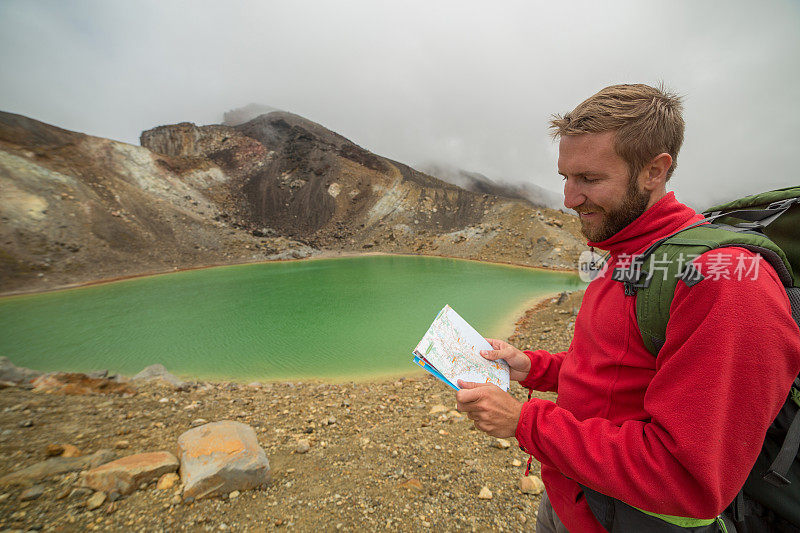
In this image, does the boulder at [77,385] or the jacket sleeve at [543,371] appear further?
the boulder at [77,385]

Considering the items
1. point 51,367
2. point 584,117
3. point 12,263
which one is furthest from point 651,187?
point 12,263

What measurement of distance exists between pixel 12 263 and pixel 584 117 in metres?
31.3

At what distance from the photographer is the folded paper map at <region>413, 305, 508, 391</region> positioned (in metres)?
1.66

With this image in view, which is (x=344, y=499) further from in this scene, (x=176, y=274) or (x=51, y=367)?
(x=176, y=274)

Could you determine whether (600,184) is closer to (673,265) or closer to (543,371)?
(673,265)

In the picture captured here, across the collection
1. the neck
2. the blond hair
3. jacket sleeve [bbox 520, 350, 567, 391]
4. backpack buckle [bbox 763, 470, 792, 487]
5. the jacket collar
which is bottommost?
jacket sleeve [bbox 520, 350, 567, 391]

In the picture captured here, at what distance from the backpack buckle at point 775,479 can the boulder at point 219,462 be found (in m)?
3.75

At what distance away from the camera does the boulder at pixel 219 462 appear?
305 centimetres

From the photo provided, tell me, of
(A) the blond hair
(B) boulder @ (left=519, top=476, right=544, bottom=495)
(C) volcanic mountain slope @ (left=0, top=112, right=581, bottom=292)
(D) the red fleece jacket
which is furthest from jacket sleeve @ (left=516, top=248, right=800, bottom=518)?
(C) volcanic mountain slope @ (left=0, top=112, right=581, bottom=292)

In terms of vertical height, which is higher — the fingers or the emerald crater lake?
the fingers

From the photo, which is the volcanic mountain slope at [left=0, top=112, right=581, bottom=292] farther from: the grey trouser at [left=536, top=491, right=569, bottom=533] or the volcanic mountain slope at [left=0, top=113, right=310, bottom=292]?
the grey trouser at [left=536, top=491, right=569, bottom=533]

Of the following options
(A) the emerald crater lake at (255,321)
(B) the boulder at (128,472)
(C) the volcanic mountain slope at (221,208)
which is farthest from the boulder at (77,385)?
(C) the volcanic mountain slope at (221,208)

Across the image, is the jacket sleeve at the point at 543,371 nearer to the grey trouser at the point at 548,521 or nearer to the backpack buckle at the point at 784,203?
the grey trouser at the point at 548,521

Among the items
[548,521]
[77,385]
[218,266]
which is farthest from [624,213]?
[218,266]
